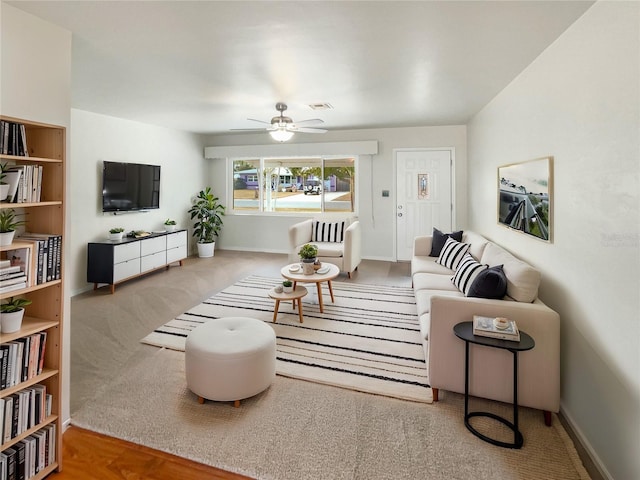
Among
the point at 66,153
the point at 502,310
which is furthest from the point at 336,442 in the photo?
the point at 66,153

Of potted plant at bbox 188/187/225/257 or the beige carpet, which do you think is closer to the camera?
the beige carpet

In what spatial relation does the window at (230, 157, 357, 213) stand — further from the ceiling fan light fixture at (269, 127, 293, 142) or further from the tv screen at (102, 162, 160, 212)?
the ceiling fan light fixture at (269, 127, 293, 142)

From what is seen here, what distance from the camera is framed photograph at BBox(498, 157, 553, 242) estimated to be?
2.46 metres

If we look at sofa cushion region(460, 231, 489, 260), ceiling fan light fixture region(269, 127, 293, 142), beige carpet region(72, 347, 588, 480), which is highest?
ceiling fan light fixture region(269, 127, 293, 142)

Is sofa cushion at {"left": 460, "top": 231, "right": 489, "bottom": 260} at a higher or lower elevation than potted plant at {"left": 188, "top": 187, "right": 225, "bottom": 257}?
lower

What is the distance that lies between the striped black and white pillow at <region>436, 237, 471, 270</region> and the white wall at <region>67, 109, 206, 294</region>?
4055 mm

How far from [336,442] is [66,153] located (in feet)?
6.95

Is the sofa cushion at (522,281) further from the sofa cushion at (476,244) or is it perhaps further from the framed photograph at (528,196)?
the sofa cushion at (476,244)

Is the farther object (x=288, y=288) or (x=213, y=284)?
(x=213, y=284)

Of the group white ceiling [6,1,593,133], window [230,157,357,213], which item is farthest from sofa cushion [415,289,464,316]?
window [230,157,357,213]

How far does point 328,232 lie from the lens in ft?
18.7

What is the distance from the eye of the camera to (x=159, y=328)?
337cm

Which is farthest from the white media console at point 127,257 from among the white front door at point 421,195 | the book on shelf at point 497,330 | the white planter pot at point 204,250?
the book on shelf at point 497,330

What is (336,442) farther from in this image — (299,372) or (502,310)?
(502,310)
